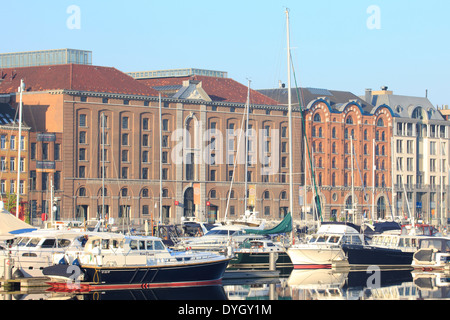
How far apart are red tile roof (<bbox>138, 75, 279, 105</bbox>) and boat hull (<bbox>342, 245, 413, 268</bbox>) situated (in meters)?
57.7

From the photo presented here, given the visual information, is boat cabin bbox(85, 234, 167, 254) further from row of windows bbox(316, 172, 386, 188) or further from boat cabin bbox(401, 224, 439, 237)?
row of windows bbox(316, 172, 386, 188)

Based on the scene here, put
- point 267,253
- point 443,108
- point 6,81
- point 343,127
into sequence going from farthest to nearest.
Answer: point 443,108, point 343,127, point 6,81, point 267,253

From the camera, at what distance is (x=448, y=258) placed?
67.8 m

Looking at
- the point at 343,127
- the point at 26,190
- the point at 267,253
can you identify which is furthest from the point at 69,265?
the point at 343,127

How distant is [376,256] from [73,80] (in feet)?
178

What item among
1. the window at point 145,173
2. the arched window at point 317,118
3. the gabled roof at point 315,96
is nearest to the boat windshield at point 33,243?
the window at point 145,173

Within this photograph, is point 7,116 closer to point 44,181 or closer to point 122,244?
point 44,181

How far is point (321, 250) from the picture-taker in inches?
2630

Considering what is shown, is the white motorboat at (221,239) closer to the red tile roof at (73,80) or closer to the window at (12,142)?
the window at (12,142)

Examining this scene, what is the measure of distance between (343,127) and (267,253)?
7103cm

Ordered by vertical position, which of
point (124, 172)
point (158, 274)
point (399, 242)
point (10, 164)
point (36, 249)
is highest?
point (10, 164)

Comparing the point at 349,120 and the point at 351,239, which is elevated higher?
the point at 349,120

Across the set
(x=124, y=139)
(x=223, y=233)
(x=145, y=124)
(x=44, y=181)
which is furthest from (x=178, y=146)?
(x=223, y=233)
